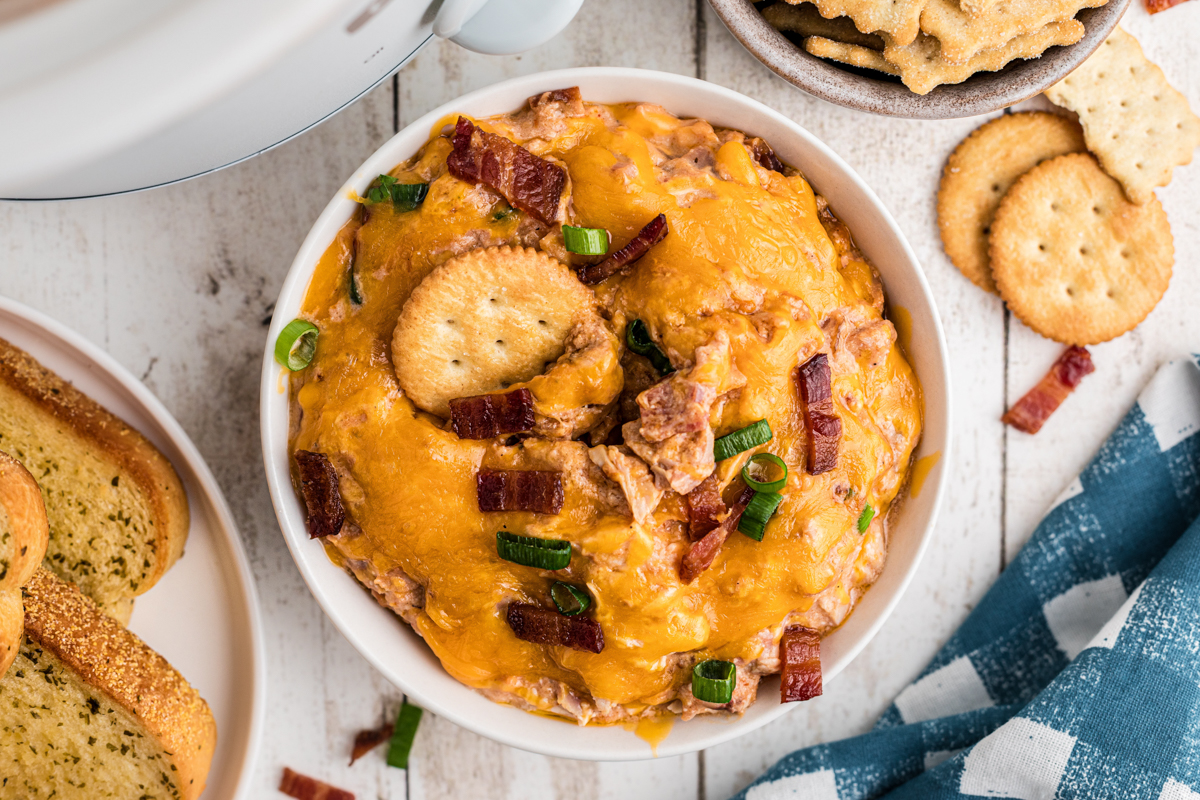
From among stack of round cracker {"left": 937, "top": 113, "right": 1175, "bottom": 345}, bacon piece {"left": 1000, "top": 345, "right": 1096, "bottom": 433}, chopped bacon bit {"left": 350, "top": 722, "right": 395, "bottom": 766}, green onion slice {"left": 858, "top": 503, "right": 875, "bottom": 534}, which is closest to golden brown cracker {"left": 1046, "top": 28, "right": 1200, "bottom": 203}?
stack of round cracker {"left": 937, "top": 113, "right": 1175, "bottom": 345}

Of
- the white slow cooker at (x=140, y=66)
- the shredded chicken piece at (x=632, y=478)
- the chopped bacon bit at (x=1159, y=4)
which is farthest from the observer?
the chopped bacon bit at (x=1159, y=4)

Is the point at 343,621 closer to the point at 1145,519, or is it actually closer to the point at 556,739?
the point at 556,739

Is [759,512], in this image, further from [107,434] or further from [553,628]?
[107,434]

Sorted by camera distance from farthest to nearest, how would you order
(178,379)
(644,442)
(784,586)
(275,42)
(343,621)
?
(178,379)
(343,621)
(784,586)
(644,442)
(275,42)

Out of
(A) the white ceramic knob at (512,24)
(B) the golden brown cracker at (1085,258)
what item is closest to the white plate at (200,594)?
(A) the white ceramic knob at (512,24)

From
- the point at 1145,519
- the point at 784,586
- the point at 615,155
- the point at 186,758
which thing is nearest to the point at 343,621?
the point at 186,758

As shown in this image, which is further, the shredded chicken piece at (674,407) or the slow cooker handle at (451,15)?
the shredded chicken piece at (674,407)

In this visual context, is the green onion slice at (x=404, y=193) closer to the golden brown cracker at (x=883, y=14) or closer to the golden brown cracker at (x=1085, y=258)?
the golden brown cracker at (x=883, y=14)
